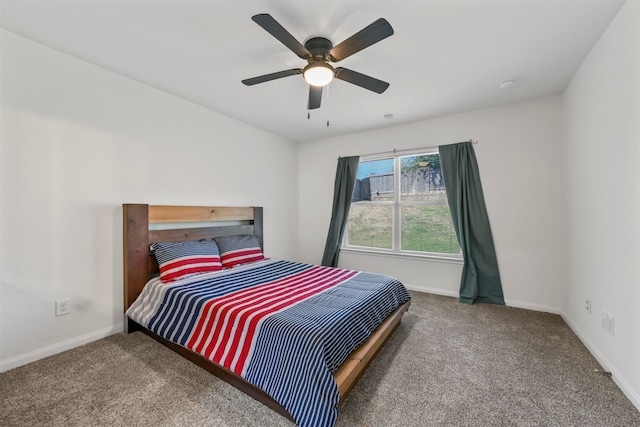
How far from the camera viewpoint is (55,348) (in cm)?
208

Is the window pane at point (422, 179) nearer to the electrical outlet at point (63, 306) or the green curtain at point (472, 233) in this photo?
the green curtain at point (472, 233)

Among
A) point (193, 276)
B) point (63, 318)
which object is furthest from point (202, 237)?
point (63, 318)

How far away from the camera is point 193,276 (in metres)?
2.52

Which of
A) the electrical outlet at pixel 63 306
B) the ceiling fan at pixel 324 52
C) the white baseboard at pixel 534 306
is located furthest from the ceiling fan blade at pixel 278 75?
the white baseboard at pixel 534 306

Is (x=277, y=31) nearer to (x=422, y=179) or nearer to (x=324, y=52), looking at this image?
(x=324, y=52)

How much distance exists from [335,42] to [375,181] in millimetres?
2412

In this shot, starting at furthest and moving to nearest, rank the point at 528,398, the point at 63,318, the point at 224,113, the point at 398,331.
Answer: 1. the point at 224,113
2. the point at 398,331
3. the point at 63,318
4. the point at 528,398

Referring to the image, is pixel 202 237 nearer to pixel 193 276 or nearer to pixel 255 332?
pixel 193 276

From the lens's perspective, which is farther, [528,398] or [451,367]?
[451,367]

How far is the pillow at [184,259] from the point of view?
246 cm

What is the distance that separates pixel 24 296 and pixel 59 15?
1987 millimetres

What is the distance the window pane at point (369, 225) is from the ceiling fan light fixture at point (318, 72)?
2464 mm

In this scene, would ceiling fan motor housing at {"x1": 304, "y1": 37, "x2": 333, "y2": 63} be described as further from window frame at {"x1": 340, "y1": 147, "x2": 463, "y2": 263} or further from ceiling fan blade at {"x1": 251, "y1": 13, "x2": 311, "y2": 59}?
window frame at {"x1": 340, "y1": 147, "x2": 463, "y2": 263}

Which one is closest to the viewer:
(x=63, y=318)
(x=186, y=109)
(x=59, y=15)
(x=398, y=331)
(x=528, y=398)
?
(x=528, y=398)
